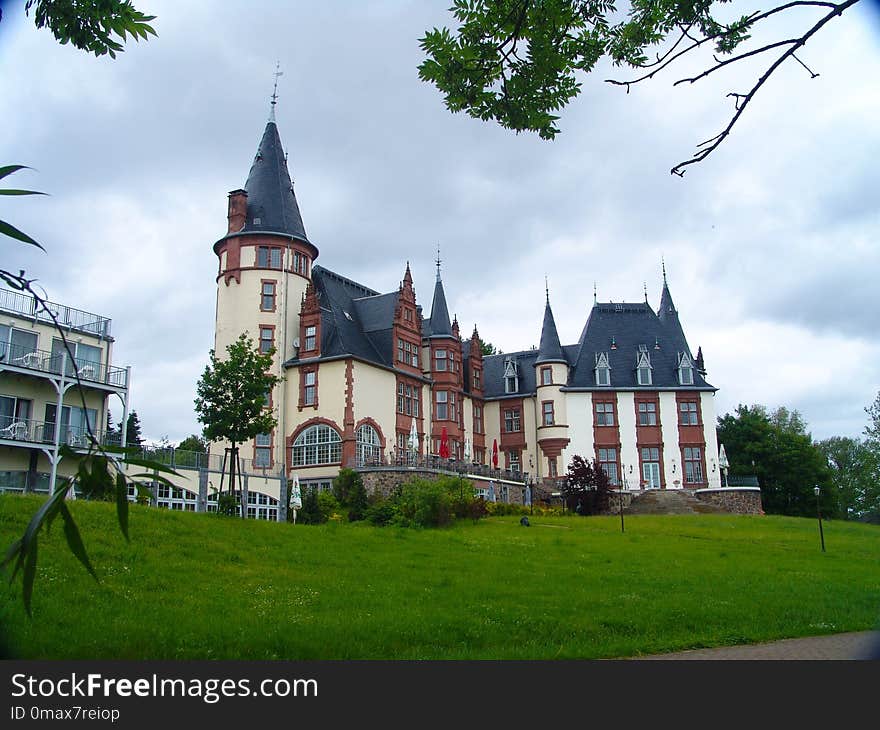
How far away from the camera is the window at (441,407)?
175 ft

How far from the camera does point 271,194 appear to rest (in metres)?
50.1

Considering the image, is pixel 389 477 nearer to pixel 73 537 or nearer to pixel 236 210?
pixel 236 210

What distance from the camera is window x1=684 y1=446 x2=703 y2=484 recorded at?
182 feet

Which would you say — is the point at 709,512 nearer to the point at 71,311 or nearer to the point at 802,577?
the point at 802,577

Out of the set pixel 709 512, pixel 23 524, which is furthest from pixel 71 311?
pixel 709 512

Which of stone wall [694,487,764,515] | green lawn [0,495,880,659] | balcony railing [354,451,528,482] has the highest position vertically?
balcony railing [354,451,528,482]

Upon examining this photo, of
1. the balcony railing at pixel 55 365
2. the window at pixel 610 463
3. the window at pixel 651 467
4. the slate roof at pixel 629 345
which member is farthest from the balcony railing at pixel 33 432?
the window at pixel 651 467

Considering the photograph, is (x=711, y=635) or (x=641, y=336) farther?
(x=641, y=336)

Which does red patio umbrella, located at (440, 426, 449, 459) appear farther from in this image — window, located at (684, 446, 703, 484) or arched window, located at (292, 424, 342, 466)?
window, located at (684, 446, 703, 484)

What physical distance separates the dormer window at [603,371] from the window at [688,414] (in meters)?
5.23

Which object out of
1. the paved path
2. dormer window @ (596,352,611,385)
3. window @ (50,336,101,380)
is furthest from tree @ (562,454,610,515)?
the paved path

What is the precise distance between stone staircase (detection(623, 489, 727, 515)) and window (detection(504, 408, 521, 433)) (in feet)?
33.9

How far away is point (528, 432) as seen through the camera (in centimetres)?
5916

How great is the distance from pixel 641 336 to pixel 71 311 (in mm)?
38640
